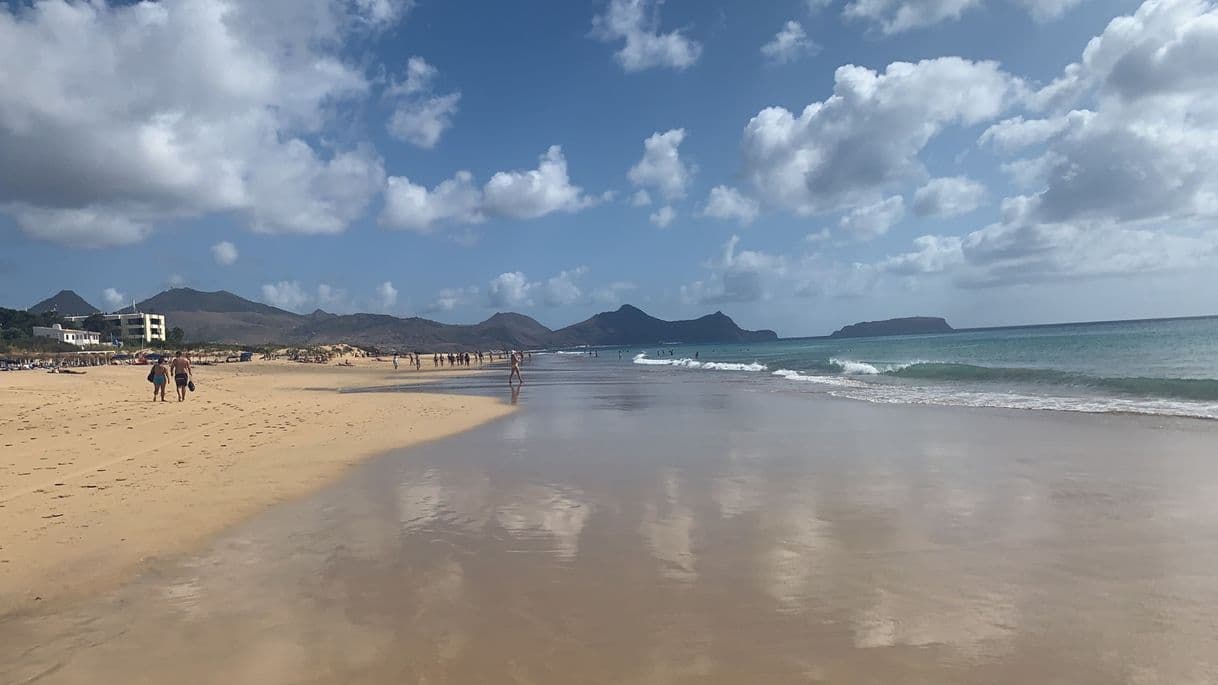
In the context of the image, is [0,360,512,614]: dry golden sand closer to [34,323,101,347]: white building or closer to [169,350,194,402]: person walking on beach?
[169,350,194,402]: person walking on beach

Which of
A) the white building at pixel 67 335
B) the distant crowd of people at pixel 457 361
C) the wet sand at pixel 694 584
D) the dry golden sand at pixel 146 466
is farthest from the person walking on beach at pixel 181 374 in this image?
the white building at pixel 67 335

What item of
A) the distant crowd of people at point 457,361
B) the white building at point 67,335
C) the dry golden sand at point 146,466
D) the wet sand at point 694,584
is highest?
the white building at point 67,335

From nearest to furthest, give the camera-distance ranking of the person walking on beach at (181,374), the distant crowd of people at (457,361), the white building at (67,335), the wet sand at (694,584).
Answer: the wet sand at (694,584), the person walking on beach at (181,374), the distant crowd of people at (457,361), the white building at (67,335)

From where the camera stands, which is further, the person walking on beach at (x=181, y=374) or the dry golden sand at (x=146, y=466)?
the person walking on beach at (x=181, y=374)

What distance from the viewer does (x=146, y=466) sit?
1027 centimetres

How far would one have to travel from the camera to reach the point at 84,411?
1780 centimetres

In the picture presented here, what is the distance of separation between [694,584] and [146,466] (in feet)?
30.9

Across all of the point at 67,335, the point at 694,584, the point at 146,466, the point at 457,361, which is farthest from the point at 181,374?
the point at 67,335

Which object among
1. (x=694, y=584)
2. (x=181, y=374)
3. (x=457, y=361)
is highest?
(x=181, y=374)

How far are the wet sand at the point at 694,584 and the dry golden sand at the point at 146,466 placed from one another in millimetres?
647

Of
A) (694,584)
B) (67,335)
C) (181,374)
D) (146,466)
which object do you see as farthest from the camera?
(67,335)

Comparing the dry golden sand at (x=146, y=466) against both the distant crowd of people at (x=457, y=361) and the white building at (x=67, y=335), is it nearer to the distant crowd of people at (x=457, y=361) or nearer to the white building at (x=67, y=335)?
the distant crowd of people at (x=457, y=361)

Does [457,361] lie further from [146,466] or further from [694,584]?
[694,584]

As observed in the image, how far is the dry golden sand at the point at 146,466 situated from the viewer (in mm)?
6168
